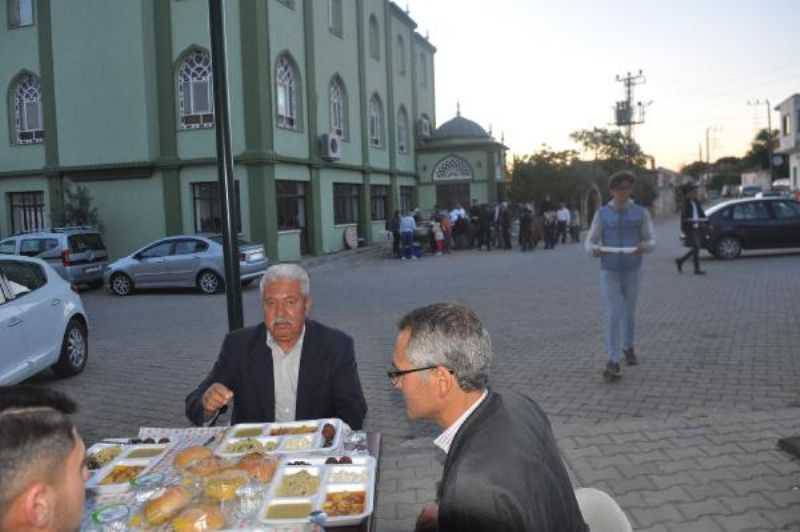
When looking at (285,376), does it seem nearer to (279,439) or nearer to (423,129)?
(279,439)

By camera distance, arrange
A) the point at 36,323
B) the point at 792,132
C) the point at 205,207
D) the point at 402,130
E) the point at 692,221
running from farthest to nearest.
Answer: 1. the point at 792,132
2. the point at 402,130
3. the point at 205,207
4. the point at 692,221
5. the point at 36,323

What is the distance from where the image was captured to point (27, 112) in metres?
25.2

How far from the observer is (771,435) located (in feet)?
17.6

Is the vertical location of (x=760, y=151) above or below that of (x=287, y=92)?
above

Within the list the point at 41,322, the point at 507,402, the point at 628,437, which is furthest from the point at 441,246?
the point at 507,402

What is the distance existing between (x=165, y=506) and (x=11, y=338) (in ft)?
19.9

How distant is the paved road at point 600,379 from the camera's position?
15.0ft

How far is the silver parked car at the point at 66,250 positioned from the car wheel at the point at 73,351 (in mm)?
9491

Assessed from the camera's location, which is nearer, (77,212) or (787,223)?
(787,223)

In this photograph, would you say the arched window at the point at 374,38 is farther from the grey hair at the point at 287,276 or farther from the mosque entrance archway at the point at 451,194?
the grey hair at the point at 287,276

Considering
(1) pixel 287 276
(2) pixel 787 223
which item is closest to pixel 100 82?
(2) pixel 787 223

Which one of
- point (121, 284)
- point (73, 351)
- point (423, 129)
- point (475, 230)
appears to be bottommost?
point (73, 351)

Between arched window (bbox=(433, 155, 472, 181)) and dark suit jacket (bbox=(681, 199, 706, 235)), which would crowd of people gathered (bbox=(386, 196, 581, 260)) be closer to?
arched window (bbox=(433, 155, 472, 181))

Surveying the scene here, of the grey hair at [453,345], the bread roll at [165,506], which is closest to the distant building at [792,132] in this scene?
the grey hair at [453,345]
